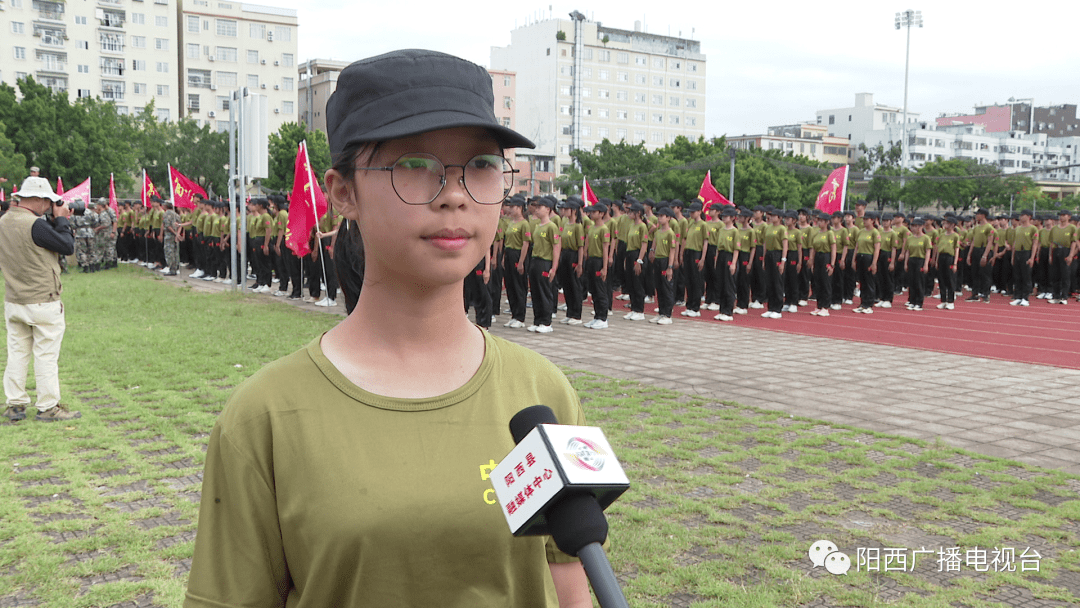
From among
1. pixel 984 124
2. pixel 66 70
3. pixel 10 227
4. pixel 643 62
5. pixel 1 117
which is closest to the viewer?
pixel 10 227

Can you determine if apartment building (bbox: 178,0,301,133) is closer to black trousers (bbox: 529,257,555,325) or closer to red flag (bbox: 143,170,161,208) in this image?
red flag (bbox: 143,170,161,208)

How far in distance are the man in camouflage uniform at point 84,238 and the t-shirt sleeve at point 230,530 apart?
74.5 feet

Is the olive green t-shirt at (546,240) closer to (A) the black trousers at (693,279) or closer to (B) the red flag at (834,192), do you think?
(A) the black trousers at (693,279)

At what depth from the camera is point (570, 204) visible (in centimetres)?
1558

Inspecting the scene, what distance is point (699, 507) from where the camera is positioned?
508 cm

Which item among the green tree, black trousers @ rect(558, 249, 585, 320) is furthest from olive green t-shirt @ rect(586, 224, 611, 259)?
the green tree

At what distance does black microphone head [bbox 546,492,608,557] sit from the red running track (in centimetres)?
1174

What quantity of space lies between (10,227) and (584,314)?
10.4 meters

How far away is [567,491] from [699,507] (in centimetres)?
433

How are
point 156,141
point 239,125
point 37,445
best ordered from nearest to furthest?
point 37,445 → point 239,125 → point 156,141

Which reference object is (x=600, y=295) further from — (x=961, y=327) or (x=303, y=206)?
(x=961, y=327)

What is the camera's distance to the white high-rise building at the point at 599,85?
9144 cm

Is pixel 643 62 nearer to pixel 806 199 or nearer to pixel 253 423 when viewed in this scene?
pixel 806 199

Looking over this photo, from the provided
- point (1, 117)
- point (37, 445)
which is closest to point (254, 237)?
point (37, 445)
